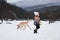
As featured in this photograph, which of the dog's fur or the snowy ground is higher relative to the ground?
the dog's fur

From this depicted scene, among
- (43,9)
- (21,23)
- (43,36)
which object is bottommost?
(43,36)

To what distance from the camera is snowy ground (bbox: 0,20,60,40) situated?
4.36 ft

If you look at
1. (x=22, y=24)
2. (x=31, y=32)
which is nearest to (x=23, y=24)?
(x=22, y=24)

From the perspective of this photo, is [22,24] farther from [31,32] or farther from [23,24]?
[31,32]

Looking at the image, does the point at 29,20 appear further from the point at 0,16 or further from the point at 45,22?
the point at 0,16

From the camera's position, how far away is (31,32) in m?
1.34

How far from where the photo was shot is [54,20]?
1333 millimetres

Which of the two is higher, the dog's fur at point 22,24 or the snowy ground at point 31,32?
the dog's fur at point 22,24

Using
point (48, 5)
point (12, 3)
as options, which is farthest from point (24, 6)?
point (48, 5)

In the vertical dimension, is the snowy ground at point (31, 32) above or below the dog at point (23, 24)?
below

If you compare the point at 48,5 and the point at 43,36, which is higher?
the point at 48,5

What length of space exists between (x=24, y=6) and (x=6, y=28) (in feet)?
0.94

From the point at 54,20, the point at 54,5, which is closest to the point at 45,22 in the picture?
the point at 54,20

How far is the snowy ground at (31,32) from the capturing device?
1.33 metres
